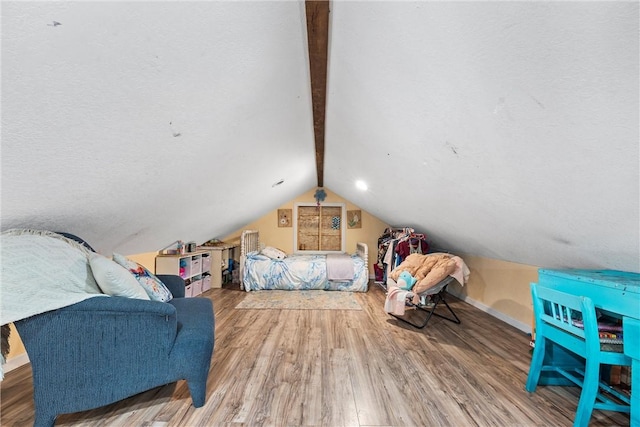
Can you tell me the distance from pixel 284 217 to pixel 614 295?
209 inches

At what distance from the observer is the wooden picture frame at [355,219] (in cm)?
631

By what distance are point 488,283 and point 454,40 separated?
3431 mm

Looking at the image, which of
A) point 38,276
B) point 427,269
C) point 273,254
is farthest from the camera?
point 273,254

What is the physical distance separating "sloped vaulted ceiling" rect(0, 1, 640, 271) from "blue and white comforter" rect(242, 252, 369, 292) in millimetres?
2347

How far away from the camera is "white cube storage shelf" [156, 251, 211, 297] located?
3.94m

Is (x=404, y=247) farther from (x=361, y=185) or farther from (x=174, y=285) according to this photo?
(x=174, y=285)

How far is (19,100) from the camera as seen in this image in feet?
3.55

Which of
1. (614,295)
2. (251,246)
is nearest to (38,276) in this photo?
(614,295)

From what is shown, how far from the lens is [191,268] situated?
172 inches

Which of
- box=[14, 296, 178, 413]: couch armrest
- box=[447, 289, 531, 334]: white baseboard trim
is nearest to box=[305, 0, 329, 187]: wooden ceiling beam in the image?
box=[14, 296, 178, 413]: couch armrest

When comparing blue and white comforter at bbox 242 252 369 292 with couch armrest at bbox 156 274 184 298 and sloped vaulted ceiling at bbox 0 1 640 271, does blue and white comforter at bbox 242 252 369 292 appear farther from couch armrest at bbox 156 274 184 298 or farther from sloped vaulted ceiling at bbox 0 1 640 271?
sloped vaulted ceiling at bbox 0 1 640 271

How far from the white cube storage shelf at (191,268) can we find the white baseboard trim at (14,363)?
1458 mm

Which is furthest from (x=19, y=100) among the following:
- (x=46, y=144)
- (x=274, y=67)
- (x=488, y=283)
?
(x=488, y=283)

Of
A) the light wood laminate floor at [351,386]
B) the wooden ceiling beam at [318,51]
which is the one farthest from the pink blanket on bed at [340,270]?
the wooden ceiling beam at [318,51]
